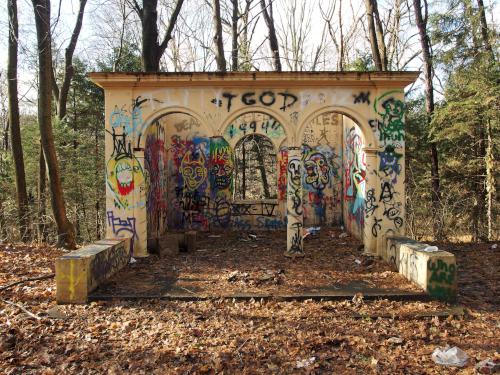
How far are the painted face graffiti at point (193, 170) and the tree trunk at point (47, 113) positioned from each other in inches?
159

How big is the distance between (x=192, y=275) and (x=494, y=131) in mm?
9703

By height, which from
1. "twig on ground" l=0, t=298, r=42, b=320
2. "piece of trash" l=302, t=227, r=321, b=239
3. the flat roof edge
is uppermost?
the flat roof edge

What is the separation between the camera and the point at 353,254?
377 inches

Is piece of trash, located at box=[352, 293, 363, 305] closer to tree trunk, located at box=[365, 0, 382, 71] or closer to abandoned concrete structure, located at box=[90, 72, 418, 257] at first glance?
abandoned concrete structure, located at box=[90, 72, 418, 257]

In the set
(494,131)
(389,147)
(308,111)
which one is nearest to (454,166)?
(494,131)

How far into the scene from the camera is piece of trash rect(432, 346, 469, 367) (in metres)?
4.58

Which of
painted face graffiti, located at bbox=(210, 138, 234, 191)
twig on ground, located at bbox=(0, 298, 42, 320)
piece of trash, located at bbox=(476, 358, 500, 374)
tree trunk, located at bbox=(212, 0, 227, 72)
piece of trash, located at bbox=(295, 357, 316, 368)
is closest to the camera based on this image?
piece of trash, located at bbox=(476, 358, 500, 374)

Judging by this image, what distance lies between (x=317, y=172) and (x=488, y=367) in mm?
9104

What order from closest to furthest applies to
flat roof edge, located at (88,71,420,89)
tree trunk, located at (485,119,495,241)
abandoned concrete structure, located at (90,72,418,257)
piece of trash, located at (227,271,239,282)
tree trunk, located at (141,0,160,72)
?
1. piece of trash, located at (227,271,239,282)
2. flat roof edge, located at (88,71,420,89)
3. abandoned concrete structure, located at (90,72,418,257)
4. tree trunk, located at (485,119,495,241)
5. tree trunk, located at (141,0,160,72)

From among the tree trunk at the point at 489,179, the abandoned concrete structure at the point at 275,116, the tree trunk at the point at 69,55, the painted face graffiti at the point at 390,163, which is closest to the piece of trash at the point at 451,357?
the abandoned concrete structure at the point at 275,116

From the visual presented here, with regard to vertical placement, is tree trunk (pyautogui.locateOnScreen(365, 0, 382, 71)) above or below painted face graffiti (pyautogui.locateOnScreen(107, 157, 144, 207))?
above

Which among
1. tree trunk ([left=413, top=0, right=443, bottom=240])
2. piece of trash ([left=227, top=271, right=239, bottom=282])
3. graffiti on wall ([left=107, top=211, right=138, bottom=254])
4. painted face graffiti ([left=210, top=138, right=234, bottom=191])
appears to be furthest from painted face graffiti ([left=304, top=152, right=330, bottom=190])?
graffiti on wall ([left=107, top=211, right=138, bottom=254])

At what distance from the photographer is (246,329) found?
5.49 m

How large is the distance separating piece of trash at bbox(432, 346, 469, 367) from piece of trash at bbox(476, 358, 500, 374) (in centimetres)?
16
